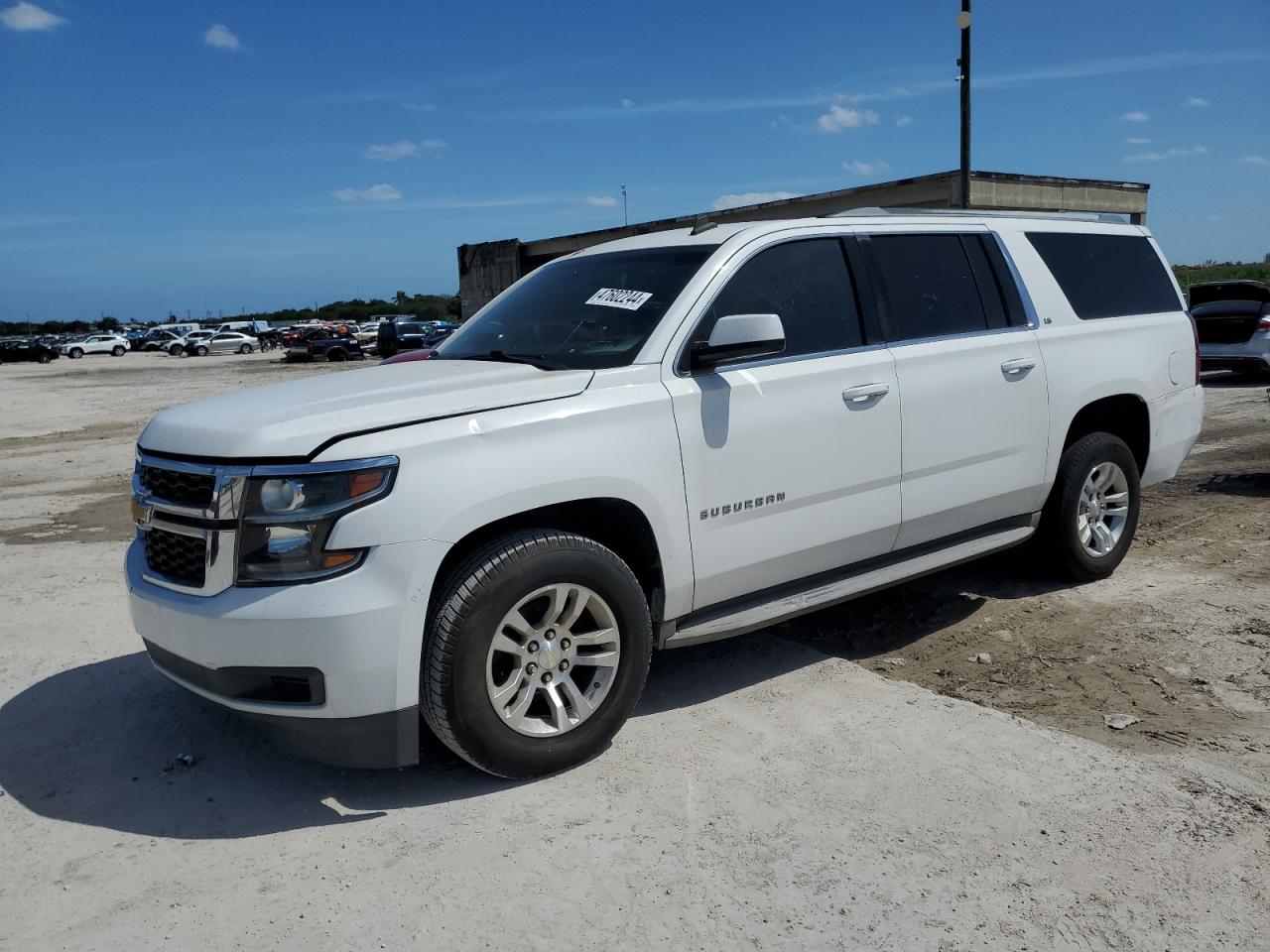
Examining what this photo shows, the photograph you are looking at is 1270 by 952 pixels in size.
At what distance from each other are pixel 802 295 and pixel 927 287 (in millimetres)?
796

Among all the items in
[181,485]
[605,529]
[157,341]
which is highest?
[157,341]

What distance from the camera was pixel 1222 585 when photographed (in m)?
5.62

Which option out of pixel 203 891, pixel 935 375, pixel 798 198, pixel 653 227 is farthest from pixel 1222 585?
pixel 653 227

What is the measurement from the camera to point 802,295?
14.5 feet

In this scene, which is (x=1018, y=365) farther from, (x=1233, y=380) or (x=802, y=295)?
(x=1233, y=380)

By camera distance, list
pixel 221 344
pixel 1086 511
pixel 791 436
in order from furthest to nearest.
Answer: pixel 221 344 → pixel 1086 511 → pixel 791 436

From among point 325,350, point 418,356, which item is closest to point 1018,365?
point 418,356

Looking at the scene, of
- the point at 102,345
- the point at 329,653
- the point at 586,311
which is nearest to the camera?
the point at 329,653

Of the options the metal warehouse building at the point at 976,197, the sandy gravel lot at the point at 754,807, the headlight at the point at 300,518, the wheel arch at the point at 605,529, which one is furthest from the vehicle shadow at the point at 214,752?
the metal warehouse building at the point at 976,197

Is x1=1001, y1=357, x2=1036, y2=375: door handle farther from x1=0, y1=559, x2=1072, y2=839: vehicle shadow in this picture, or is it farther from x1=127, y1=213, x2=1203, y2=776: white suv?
x1=0, y1=559, x2=1072, y2=839: vehicle shadow

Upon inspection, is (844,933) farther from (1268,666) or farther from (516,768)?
(1268,666)

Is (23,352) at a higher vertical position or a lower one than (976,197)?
lower

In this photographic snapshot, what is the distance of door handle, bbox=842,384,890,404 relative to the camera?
4344 mm

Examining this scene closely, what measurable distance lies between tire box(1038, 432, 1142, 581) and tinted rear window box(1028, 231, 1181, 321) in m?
0.72
